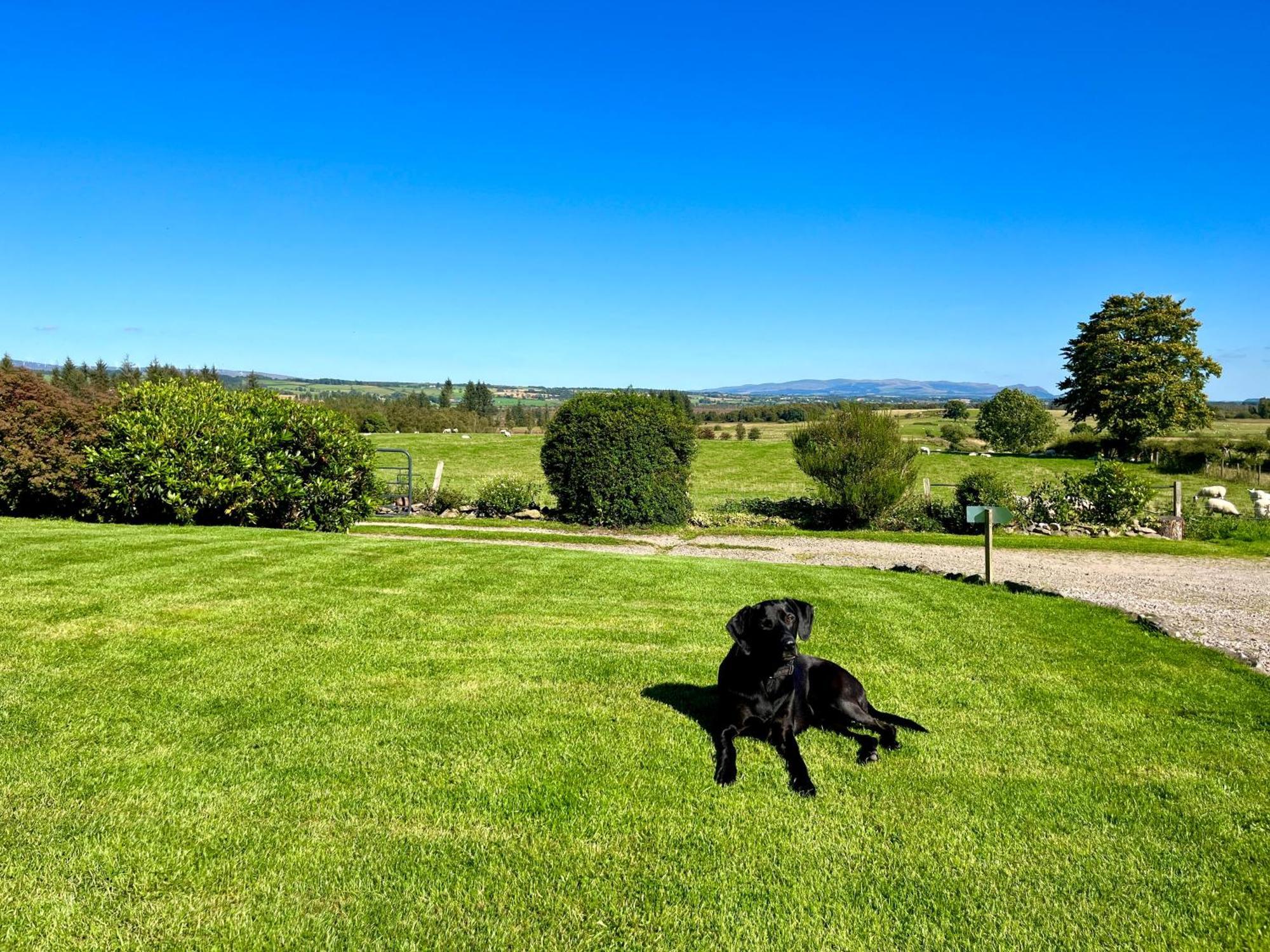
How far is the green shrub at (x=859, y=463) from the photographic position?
1891 centimetres

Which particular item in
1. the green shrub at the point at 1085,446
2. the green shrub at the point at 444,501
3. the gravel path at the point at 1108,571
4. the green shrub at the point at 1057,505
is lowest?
the gravel path at the point at 1108,571

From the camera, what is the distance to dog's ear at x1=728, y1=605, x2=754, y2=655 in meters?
4.18

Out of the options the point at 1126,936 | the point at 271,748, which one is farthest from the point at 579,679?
the point at 1126,936

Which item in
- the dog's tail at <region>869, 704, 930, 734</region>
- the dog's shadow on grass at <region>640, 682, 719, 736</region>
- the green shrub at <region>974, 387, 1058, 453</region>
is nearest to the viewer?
the dog's tail at <region>869, 704, 930, 734</region>

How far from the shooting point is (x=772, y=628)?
4094 millimetres

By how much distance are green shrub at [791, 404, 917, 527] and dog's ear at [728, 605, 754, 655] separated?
1555 centimetres

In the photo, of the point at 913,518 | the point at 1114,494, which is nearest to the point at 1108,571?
the point at 913,518

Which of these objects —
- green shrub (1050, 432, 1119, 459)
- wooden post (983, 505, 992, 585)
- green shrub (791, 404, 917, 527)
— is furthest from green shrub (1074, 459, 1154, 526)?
green shrub (1050, 432, 1119, 459)

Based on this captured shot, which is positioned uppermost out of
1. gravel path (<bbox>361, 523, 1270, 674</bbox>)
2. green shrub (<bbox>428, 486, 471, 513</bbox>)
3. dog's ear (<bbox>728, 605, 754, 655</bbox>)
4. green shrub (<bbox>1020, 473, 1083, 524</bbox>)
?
dog's ear (<bbox>728, 605, 754, 655</bbox>)

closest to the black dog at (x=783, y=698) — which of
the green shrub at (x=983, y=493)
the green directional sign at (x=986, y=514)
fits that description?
the green directional sign at (x=986, y=514)

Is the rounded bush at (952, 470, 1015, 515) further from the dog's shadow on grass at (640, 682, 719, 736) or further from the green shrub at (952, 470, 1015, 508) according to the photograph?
the dog's shadow on grass at (640, 682, 719, 736)

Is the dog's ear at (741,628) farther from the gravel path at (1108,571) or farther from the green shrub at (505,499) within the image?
the green shrub at (505,499)

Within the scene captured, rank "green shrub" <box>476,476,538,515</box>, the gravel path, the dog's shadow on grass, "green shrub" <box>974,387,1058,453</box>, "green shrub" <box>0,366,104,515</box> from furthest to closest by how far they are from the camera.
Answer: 1. "green shrub" <box>974,387,1058,453</box>
2. "green shrub" <box>476,476,538,515</box>
3. "green shrub" <box>0,366,104,515</box>
4. the gravel path
5. the dog's shadow on grass

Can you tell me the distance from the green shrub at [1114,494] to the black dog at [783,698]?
17278 millimetres
